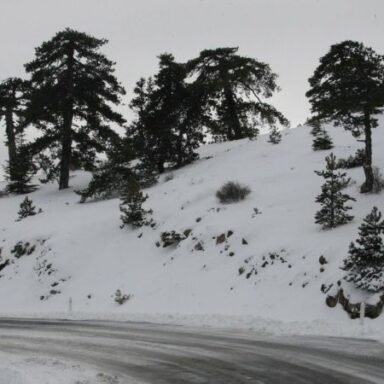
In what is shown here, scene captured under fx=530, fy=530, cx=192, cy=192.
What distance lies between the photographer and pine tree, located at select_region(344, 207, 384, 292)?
14.5 metres

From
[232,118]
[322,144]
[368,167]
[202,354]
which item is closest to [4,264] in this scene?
[368,167]

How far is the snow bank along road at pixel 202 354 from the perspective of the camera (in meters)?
8.05

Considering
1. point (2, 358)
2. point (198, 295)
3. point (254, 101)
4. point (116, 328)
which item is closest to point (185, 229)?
point (198, 295)

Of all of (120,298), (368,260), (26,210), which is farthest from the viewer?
(26,210)

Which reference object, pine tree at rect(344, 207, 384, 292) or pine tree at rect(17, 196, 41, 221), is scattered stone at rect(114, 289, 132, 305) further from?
pine tree at rect(17, 196, 41, 221)

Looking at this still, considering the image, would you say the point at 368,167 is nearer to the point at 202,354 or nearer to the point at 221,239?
the point at 221,239

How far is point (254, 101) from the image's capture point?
37.0 m

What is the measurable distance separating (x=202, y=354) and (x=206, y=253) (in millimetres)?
10467

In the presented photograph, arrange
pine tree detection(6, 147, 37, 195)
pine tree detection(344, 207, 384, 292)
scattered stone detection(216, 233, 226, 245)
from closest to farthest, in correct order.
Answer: pine tree detection(344, 207, 384, 292) < scattered stone detection(216, 233, 226, 245) < pine tree detection(6, 147, 37, 195)

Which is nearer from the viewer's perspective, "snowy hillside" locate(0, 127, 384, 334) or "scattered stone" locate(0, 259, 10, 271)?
"snowy hillside" locate(0, 127, 384, 334)

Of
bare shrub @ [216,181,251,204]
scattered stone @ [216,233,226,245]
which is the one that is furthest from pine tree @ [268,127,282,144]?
scattered stone @ [216,233,226,245]

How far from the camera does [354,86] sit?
19953 millimetres

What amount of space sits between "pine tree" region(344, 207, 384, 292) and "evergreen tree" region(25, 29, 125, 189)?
20.4 metres

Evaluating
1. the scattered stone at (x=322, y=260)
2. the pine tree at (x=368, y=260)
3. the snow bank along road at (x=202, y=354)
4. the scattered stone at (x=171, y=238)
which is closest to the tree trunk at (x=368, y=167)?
the scattered stone at (x=322, y=260)
